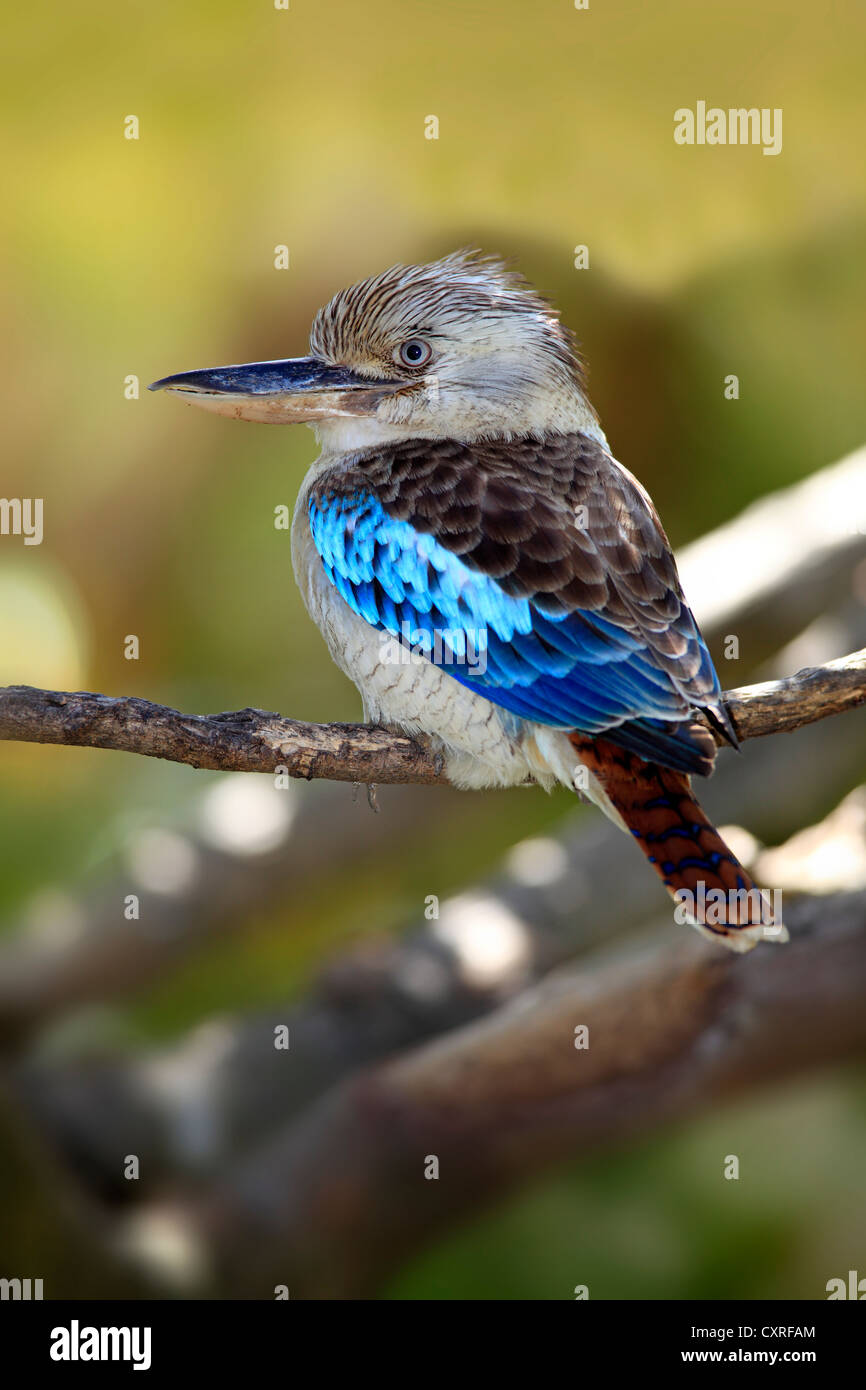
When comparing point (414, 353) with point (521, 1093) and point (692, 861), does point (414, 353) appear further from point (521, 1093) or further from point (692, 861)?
point (521, 1093)

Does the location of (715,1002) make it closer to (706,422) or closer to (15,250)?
(706,422)

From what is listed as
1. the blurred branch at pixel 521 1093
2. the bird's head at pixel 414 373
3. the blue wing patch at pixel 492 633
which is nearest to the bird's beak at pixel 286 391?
the bird's head at pixel 414 373

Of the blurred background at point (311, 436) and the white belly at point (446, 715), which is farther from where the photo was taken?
the blurred background at point (311, 436)

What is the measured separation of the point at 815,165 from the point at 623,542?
2.46 m

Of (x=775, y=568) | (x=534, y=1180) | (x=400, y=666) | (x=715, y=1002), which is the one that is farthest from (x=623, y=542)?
(x=534, y=1180)

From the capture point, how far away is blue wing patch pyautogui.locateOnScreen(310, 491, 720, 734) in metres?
1.75

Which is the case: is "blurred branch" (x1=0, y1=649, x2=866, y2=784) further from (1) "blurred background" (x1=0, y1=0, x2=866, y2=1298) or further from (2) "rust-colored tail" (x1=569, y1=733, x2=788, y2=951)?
(1) "blurred background" (x1=0, y1=0, x2=866, y2=1298)

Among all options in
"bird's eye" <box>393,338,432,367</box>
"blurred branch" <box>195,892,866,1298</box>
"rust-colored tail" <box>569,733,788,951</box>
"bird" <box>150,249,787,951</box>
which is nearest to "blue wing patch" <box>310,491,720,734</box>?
"bird" <box>150,249,787,951</box>

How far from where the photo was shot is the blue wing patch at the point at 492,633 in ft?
A: 5.73

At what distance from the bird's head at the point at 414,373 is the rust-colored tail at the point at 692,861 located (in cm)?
72

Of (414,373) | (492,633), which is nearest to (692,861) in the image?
(492,633)

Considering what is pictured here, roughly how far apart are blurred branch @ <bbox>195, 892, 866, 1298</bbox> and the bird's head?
116 cm

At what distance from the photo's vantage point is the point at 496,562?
185cm

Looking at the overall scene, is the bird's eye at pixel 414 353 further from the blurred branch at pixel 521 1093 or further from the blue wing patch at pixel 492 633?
the blurred branch at pixel 521 1093
